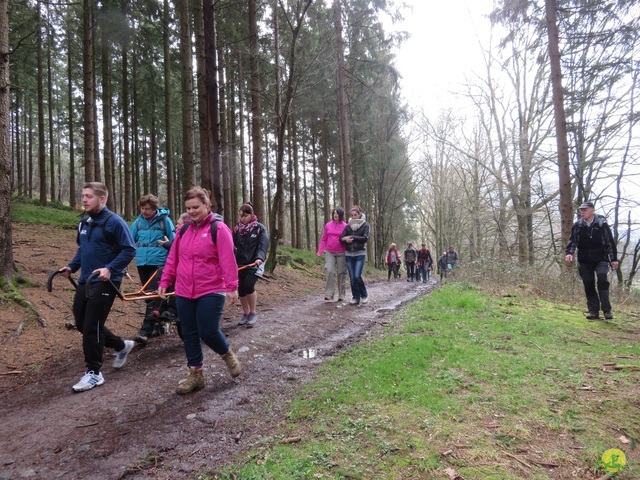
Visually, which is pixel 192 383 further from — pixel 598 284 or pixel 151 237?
pixel 598 284

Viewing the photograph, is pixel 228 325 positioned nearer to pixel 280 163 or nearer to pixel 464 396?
pixel 464 396

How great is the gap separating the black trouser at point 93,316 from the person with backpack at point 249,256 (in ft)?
7.42

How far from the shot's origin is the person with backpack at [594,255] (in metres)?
6.34

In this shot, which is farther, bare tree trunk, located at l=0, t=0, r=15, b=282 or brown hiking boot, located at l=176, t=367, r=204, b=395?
bare tree trunk, located at l=0, t=0, r=15, b=282

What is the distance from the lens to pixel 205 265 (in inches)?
142

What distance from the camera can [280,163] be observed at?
35.3ft

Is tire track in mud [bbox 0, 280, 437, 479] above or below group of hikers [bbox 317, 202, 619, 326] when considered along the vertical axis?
below

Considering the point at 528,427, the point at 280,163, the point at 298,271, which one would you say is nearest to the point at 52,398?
the point at 528,427

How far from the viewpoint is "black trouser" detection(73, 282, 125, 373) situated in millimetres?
3689

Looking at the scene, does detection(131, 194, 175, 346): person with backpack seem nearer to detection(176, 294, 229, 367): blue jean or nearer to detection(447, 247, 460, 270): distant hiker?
detection(176, 294, 229, 367): blue jean

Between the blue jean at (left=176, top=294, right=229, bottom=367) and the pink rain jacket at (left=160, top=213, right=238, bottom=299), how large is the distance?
0.08m

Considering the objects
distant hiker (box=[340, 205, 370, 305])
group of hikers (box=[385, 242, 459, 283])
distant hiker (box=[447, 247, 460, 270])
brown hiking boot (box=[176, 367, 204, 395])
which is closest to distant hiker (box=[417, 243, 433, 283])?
group of hikers (box=[385, 242, 459, 283])

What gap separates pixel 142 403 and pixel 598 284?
7387mm

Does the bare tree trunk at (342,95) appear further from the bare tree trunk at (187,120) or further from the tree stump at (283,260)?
the bare tree trunk at (187,120)
